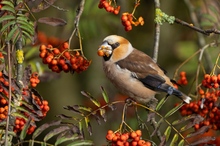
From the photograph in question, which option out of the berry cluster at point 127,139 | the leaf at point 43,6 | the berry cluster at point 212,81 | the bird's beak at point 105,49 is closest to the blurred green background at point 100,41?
the bird's beak at point 105,49

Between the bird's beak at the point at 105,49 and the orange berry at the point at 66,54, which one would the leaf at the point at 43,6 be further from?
the bird's beak at the point at 105,49

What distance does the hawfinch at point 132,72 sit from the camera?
14.5 ft

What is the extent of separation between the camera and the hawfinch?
443 cm

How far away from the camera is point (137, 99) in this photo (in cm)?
455

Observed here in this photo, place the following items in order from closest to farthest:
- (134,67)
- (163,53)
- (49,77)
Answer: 1. (134,67)
2. (49,77)
3. (163,53)

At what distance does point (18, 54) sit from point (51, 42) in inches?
101

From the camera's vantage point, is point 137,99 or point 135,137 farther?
point 137,99

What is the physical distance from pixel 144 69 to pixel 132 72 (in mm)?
106

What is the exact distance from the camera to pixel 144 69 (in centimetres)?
445

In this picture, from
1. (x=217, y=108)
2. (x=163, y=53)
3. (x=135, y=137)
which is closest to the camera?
(x=135, y=137)

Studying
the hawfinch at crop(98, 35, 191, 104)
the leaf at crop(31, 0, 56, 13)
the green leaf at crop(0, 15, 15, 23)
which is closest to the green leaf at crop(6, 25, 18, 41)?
the green leaf at crop(0, 15, 15, 23)

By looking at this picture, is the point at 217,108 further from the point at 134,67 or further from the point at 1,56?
the point at 1,56

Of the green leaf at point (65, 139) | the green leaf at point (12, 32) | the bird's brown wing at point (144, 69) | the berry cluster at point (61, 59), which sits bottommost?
the green leaf at point (65, 139)

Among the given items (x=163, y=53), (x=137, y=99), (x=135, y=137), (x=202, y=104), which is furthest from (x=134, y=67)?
(x=163, y=53)
